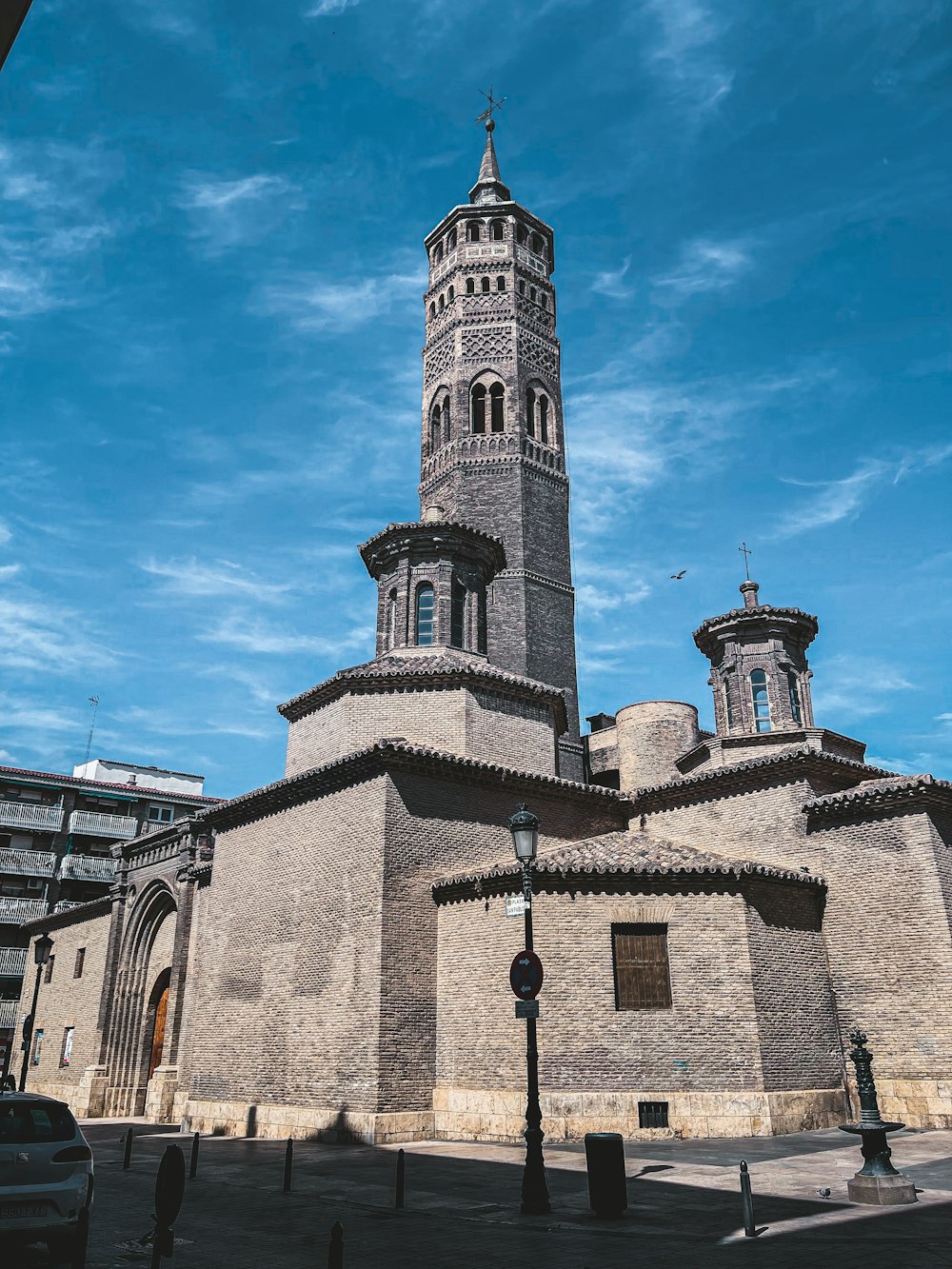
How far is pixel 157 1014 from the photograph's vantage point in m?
27.4

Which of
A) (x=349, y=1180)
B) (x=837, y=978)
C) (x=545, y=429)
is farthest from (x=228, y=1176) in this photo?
(x=545, y=429)

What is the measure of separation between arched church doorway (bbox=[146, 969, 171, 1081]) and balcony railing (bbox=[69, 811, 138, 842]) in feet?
65.2

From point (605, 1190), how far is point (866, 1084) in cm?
323

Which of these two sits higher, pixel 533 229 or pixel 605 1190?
pixel 533 229

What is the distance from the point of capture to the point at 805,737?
2803 cm

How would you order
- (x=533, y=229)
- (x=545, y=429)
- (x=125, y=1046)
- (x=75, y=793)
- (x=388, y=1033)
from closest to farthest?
1. (x=388, y=1033)
2. (x=125, y=1046)
3. (x=545, y=429)
4. (x=533, y=229)
5. (x=75, y=793)

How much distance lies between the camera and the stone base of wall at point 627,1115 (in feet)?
52.8

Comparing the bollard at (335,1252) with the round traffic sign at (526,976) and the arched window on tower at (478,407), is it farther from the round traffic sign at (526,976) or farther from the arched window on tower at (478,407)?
the arched window on tower at (478,407)

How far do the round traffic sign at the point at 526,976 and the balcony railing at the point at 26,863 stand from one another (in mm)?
39597

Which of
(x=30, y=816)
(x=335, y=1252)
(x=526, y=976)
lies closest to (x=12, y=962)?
(x=30, y=816)

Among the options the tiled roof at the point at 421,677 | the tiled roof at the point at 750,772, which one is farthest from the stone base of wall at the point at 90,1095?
the tiled roof at the point at 750,772

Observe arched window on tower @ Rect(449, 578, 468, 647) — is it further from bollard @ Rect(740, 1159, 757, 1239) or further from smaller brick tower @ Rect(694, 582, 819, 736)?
bollard @ Rect(740, 1159, 757, 1239)

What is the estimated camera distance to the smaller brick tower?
95.5 feet

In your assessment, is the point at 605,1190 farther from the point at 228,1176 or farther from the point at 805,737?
the point at 805,737
